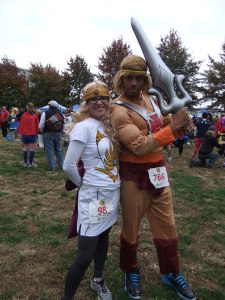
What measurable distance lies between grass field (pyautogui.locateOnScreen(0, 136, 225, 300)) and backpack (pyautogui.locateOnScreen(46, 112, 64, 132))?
1319 mm

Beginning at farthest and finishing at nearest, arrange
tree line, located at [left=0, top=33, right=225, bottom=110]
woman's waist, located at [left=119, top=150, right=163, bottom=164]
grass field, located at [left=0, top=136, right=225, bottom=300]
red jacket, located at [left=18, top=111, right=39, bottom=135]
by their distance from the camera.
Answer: tree line, located at [left=0, top=33, right=225, bottom=110] < red jacket, located at [left=18, top=111, right=39, bottom=135] < grass field, located at [left=0, top=136, right=225, bottom=300] < woman's waist, located at [left=119, top=150, right=163, bottom=164]

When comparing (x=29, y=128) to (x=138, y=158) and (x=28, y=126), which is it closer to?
(x=28, y=126)

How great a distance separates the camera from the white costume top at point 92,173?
1.93 m

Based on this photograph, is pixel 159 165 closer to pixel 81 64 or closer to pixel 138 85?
pixel 138 85

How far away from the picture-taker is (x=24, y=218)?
3932mm

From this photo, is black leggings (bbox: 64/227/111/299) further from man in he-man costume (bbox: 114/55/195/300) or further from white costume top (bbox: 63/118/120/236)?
man in he-man costume (bbox: 114/55/195/300)

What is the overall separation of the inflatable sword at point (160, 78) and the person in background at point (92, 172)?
1.25 ft

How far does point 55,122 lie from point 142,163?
4.56 metres

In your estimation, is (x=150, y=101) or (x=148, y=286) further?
(x=148, y=286)

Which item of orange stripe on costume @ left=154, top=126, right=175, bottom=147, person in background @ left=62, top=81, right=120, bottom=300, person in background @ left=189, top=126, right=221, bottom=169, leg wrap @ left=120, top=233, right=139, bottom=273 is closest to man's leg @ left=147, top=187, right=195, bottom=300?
leg wrap @ left=120, top=233, right=139, bottom=273

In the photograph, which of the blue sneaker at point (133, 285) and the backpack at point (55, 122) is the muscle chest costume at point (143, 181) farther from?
the backpack at point (55, 122)

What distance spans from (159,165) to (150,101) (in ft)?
1.79

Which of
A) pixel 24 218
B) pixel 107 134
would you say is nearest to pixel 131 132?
pixel 107 134

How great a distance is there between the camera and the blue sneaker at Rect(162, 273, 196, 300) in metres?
2.32
